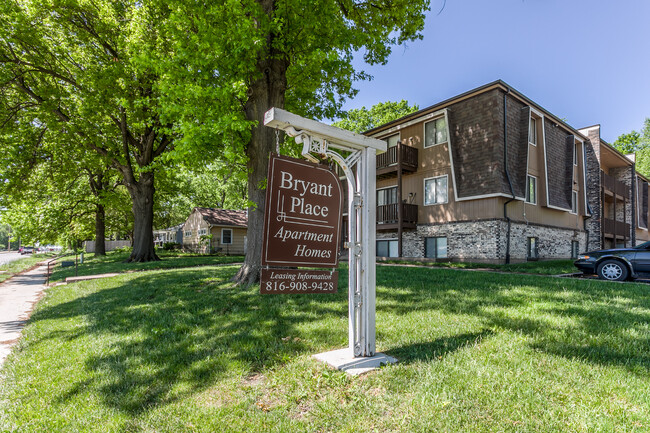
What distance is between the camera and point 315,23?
852cm

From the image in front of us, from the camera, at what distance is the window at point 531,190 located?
16.7 metres

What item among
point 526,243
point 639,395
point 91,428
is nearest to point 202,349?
point 91,428

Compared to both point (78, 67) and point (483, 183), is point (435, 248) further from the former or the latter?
point (78, 67)

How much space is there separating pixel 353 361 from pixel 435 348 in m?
1.01

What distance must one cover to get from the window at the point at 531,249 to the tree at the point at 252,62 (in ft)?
41.8

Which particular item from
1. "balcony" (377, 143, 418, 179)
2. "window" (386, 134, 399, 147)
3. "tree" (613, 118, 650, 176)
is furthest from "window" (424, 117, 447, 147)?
"tree" (613, 118, 650, 176)

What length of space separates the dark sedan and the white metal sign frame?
9.56 m

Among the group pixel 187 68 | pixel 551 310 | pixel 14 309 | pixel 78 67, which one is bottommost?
pixel 14 309

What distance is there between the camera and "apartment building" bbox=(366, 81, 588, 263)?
15234 millimetres

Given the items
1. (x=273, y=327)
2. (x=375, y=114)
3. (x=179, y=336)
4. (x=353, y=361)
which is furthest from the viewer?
(x=375, y=114)

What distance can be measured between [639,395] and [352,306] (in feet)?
8.10

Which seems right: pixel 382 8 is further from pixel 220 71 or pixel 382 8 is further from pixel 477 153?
pixel 477 153

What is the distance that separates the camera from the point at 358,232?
3.95 metres

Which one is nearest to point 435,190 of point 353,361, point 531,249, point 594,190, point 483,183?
point 483,183
